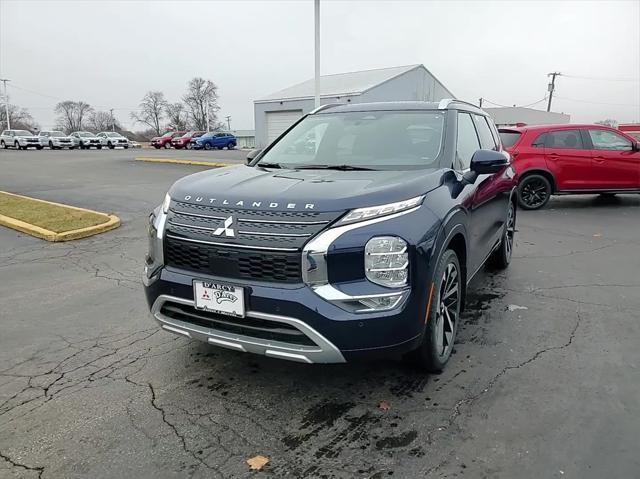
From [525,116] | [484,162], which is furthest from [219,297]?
[525,116]

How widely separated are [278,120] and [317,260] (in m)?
36.2

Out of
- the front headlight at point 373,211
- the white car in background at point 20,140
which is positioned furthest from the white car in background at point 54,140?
the front headlight at point 373,211

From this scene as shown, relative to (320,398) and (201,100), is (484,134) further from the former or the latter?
(201,100)

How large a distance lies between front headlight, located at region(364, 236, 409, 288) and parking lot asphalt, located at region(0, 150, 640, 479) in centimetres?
84

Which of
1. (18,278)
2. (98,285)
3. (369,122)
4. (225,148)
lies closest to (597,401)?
(369,122)

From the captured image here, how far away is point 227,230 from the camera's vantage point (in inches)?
111

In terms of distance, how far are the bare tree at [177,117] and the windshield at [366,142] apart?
287 ft

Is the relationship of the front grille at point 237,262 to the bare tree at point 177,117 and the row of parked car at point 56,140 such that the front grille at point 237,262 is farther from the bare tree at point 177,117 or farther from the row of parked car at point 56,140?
the bare tree at point 177,117

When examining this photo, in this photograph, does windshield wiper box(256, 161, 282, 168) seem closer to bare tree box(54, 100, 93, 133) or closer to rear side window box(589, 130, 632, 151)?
rear side window box(589, 130, 632, 151)

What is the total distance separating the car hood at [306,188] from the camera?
2.80 meters

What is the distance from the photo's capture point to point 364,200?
2781 millimetres

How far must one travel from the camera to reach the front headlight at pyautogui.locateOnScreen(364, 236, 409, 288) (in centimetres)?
269

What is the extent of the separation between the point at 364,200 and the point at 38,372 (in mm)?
2585

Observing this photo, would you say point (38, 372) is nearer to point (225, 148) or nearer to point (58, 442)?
point (58, 442)
